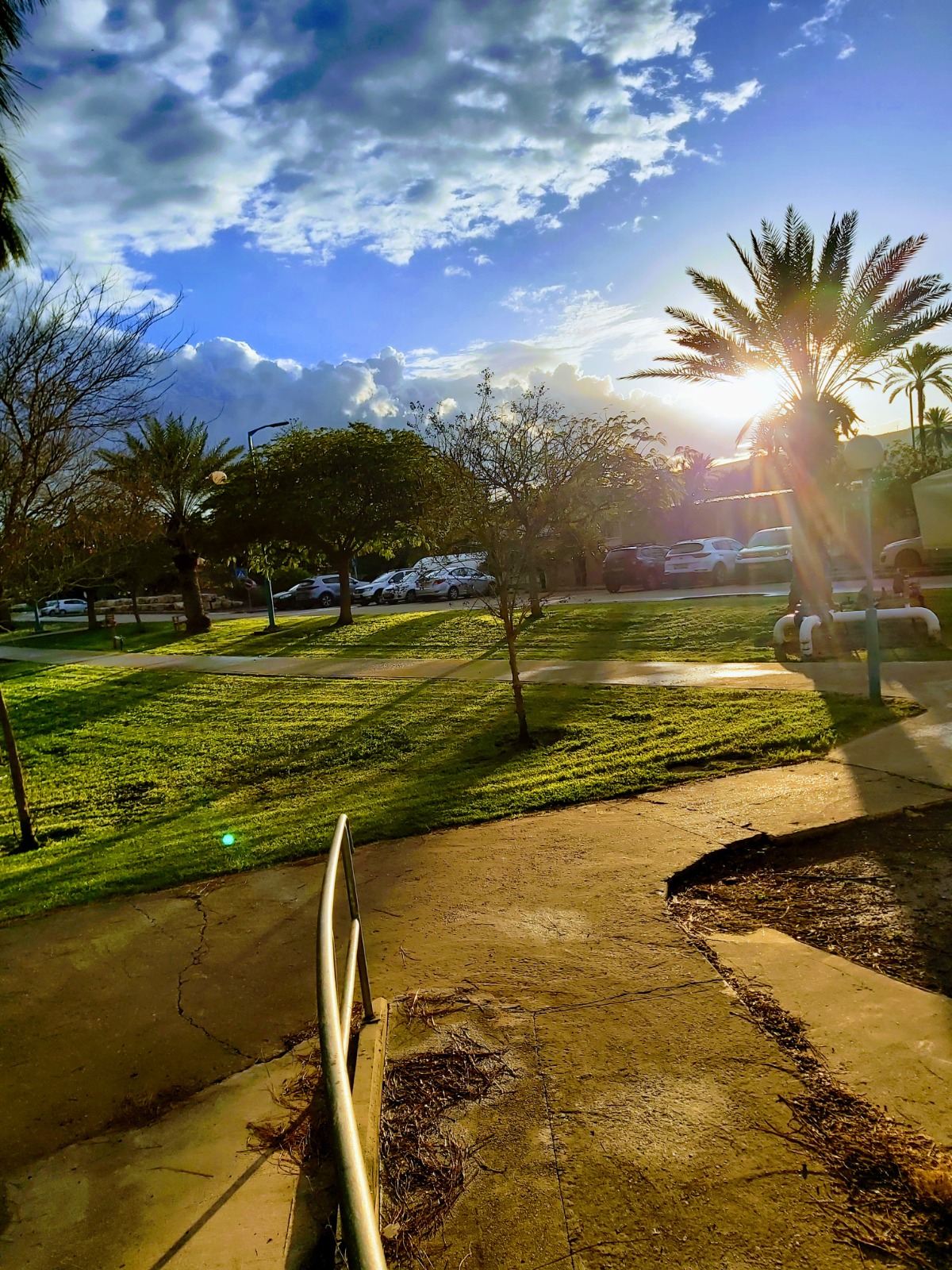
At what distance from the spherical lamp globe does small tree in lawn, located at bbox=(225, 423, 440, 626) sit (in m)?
15.4

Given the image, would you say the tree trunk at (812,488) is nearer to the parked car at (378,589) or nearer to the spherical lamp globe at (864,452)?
the spherical lamp globe at (864,452)

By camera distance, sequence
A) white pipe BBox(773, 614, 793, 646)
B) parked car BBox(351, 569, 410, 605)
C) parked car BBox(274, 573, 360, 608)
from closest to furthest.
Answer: white pipe BBox(773, 614, 793, 646)
parked car BBox(351, 569, 410, 605)
parked car BBox(274, 573, 360, 608)

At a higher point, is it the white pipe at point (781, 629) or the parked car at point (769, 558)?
the parked car at point (769, 558)

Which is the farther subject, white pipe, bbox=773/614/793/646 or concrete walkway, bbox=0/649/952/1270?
white pipe, bbox=773/614/793/646

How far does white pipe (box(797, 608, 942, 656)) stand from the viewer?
39.2 feet

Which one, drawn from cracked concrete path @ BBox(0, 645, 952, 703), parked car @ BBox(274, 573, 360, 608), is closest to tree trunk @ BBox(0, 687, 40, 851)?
cracked concrete path @ BBox(0, 645, 952, 703)

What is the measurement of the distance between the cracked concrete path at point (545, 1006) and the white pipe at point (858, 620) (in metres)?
5.73

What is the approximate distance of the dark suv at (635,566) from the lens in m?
27.4

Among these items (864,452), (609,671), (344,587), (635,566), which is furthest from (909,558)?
(864,452)

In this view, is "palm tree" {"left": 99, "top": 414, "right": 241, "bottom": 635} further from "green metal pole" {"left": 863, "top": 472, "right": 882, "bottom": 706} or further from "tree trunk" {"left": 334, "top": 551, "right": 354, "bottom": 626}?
"green metal pole" {"left": 863, "top": 472, "right": 882, "bottom": 706}

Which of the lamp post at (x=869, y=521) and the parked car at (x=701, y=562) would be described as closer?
the lamp post at (x=869, y=521)

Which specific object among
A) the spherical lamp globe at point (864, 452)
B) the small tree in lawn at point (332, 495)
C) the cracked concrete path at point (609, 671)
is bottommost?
the cracked concrete path at point (609, 671)

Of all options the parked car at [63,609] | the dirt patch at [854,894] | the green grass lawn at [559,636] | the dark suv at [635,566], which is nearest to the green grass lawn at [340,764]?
the dirt patch at [854,894]

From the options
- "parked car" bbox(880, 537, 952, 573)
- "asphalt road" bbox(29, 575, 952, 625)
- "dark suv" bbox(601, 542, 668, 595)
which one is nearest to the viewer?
"asphalt road" bbox(29, 575, 952, 625)
